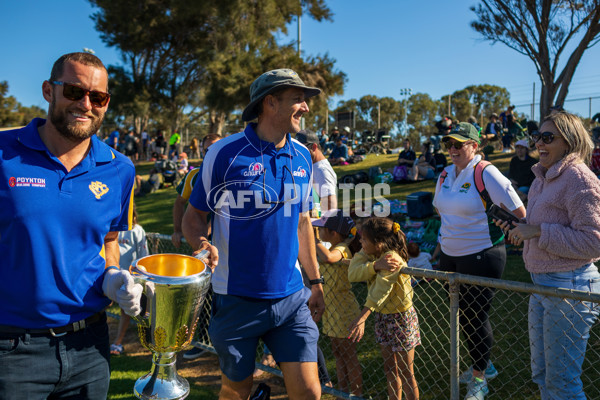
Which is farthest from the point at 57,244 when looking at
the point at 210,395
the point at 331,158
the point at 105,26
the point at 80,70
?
the point at 105,26

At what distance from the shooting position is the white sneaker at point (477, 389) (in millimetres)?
3635

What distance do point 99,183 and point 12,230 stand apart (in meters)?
0.40

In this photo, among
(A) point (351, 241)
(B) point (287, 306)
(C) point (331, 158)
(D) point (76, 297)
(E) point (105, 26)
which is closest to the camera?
(D) point (76, 297)

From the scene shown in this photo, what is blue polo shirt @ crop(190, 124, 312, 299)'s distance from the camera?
8.58ft

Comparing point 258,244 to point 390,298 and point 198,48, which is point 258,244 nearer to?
point 390,298

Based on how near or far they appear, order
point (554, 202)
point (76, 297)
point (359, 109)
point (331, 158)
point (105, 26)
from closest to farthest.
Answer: point (76, 297) → point (554, 202) → point (331, 158) → point (105, 26) → point (359, 109)

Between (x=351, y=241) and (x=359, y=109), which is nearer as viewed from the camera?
(x=351, y=241)

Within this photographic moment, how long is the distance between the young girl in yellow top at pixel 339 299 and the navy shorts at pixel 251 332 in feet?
3.81

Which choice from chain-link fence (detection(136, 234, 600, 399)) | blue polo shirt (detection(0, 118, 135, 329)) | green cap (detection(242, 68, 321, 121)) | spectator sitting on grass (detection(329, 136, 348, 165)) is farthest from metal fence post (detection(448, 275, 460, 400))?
spectator sitting on grass (detection(329, 136, 348, 165))

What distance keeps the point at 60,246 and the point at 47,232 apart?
0.26 feet

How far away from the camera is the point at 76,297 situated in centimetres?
203

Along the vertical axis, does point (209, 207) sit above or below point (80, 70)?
below

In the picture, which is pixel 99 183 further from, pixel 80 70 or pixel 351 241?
pixel 351 241

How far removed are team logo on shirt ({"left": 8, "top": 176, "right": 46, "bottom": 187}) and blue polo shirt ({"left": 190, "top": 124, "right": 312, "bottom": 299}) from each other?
0.89 m
